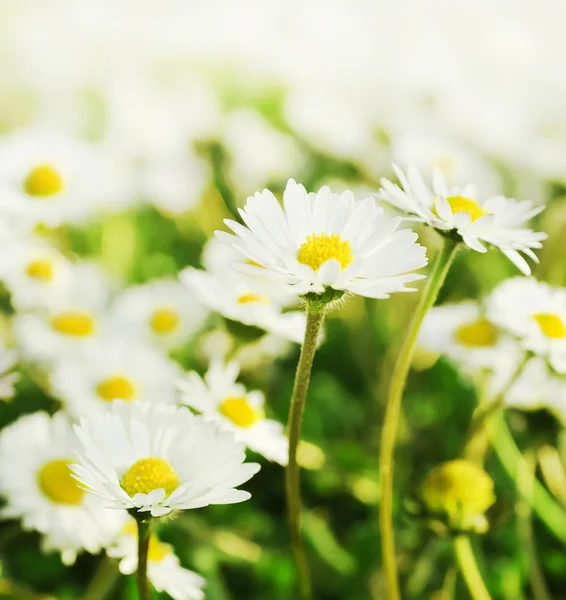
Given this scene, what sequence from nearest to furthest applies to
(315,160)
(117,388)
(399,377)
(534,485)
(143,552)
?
(143,552) < (399,377) < (117,388) < (534,485) < (315,160)

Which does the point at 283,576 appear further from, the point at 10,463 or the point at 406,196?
the point at 406,196

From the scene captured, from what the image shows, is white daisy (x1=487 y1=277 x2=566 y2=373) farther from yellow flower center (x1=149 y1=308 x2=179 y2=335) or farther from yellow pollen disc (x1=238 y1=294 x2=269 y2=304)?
yellow flower center (x1=149 y1=308 x2=179 y2=335)

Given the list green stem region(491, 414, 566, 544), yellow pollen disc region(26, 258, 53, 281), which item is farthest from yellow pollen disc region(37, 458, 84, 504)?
green stem region(491, 414, 566, 544)

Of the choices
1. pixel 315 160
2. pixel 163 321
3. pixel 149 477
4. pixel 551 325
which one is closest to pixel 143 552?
pixel 149 477

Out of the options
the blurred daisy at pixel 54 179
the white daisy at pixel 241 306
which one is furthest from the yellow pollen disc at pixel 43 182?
the white daisy at pixel 241 306

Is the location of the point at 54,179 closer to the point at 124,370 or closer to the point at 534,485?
the point at 124,370
